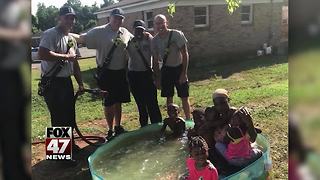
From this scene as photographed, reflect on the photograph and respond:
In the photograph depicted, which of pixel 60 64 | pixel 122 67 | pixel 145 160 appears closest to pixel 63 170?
pixel 145 160

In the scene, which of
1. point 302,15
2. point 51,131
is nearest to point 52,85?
point 51,131

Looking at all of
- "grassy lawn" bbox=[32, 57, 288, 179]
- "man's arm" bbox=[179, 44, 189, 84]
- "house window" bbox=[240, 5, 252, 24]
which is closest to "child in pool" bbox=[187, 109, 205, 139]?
"grassy lawn" bbox=[32, 57, 288, 179]

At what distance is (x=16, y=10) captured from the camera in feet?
5.08

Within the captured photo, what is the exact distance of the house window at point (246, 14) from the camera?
12.4m

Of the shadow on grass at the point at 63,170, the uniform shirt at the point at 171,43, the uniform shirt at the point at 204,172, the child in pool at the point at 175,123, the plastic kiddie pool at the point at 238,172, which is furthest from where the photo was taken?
the uniform shirt at the point at 171,43

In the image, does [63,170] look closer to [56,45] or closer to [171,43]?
[56,45]

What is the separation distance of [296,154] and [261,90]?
18.1 feet

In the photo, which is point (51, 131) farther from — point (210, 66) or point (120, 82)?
point (210, 66)

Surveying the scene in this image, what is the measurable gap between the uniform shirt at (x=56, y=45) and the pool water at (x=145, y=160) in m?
0.90

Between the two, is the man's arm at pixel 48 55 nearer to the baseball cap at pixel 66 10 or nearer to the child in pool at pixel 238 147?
the baseball cap at pixel 66 10

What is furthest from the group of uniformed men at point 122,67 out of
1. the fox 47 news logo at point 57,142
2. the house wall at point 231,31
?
the house wall at point 231,31

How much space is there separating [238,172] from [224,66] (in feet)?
26.2

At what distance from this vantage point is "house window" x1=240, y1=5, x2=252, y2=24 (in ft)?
40.8

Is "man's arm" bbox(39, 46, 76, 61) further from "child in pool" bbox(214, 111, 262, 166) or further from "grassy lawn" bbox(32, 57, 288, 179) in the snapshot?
"grassy lawn" bbox(32, 57, 288, 179)
